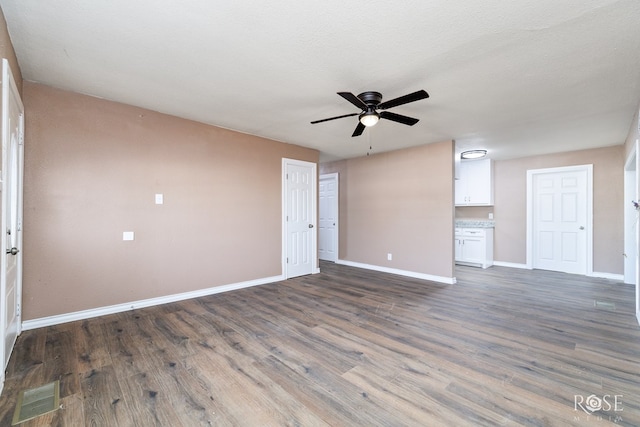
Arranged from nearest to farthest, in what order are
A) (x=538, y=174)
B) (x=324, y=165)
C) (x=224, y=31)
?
(x=224, y=31), (x=538, y=174), (x=324, y=165)

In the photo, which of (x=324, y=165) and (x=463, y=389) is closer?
(x=463, y=389)

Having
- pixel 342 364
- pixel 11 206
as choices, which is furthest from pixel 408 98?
pixel 11 206

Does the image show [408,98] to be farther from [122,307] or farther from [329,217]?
[329,217]

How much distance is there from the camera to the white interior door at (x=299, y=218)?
5.13 m

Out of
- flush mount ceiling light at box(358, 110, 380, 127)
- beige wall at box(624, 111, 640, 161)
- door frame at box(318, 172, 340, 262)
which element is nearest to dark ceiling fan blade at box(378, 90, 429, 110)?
flush mount ceiling light at box(358, 110, 380, 127)

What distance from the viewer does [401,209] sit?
18.1 ft

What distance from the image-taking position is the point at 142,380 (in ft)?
6.68

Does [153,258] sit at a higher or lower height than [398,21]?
lower

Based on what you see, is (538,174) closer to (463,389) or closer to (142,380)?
(463,389)

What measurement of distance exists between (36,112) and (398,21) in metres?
3.62

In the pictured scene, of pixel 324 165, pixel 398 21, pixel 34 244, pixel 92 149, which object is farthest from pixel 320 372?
pixel 324 165

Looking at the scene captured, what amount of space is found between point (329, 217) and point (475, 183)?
3501mm

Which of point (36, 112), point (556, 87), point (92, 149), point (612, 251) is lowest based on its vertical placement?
point (612, 251)

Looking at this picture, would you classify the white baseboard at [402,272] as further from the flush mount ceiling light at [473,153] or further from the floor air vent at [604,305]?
the flush mount ceiling light at [473,153]
